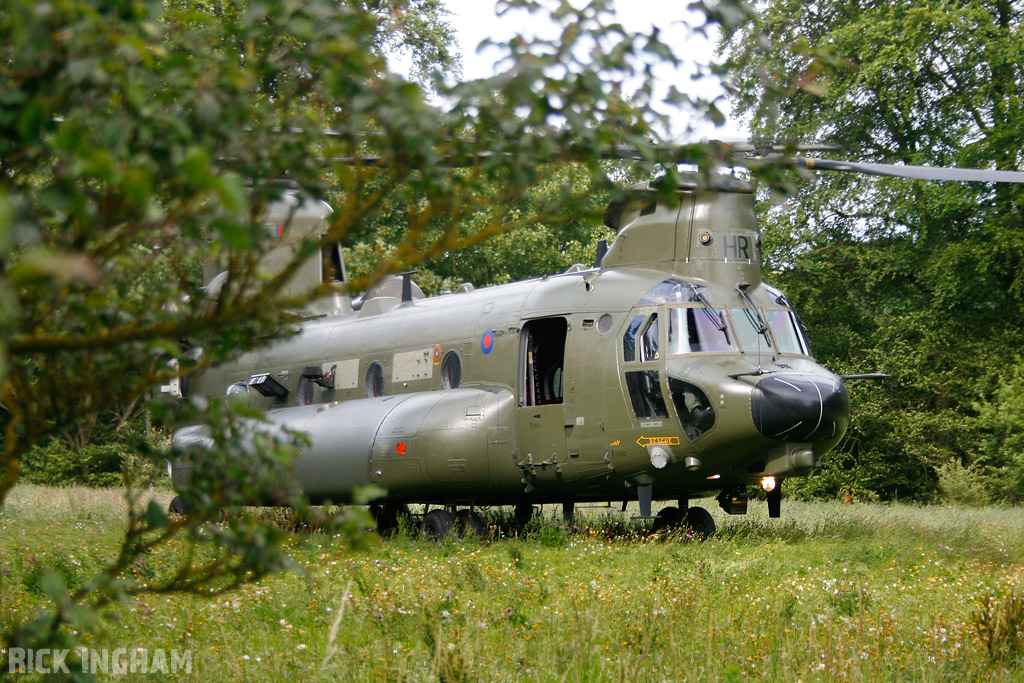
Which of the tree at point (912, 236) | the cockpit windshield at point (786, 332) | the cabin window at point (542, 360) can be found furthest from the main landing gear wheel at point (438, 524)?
the tree at point (912, 236)

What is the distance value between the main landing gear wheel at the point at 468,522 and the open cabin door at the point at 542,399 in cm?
118

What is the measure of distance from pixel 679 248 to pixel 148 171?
34.8 ft

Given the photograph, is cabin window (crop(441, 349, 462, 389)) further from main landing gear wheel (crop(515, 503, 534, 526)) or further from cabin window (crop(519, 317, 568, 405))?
main landing gear wheel (crop(515, 503, 534, 526))

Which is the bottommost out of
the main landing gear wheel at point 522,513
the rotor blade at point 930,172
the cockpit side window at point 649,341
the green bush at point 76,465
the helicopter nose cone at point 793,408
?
the green bush at point 76,465

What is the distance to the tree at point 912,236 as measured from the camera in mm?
27047

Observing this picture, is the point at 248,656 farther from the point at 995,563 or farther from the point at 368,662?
the point at 995,563

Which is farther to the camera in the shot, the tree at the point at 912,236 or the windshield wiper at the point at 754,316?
the tree at the point at 912,236

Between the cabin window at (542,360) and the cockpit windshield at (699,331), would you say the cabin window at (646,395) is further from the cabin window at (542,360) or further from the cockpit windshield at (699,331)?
the cabin window at (542,360)

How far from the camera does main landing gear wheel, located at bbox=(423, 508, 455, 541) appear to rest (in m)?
13.5

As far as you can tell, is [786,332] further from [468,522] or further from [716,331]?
[468,522]

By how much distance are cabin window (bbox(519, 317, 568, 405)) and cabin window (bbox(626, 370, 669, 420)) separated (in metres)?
1.19

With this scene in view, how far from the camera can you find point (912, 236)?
96.4ft

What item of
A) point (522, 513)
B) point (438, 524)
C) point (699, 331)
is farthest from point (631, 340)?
point (522, 513)

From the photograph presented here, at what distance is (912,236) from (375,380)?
1934 centimetres
